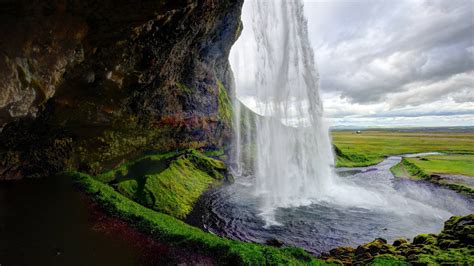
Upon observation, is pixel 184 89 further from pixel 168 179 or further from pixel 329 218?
pixel 329 218

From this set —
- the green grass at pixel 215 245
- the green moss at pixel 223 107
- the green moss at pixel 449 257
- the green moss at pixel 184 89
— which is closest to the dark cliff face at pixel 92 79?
the green moss at pixel 184 89

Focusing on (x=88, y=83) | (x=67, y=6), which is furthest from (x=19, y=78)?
(x=88, y=83)

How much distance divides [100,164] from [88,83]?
9.21m

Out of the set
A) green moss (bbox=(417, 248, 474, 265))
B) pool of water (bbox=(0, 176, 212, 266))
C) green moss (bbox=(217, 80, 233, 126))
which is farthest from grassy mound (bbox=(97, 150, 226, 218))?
green moss (bbox=(217, 80, 233, 126))

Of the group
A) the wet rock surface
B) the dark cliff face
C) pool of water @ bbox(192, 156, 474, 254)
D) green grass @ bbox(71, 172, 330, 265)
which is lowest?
pool of water @ bbox(192, 156, 474, 254)

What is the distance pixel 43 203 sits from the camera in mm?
16688

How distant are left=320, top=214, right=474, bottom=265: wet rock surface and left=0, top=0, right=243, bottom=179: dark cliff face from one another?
1744cm

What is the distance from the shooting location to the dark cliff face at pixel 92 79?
45.9 ft

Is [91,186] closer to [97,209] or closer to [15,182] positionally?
[97,209]

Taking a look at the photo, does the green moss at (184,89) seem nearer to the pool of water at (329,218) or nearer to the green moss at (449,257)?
the pool of water at (329,218)

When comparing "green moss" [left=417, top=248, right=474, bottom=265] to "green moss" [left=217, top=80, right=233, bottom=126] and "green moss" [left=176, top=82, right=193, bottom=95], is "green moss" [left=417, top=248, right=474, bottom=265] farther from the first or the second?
"green moss" [left=217, top=80, right=233, bottom=126]

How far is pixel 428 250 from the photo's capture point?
43.8 ft

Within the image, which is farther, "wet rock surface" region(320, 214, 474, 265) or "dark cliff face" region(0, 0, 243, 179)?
"dark cliff face" region(0, 0, 243, 179)

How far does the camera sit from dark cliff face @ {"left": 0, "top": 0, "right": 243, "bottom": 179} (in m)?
14.0
